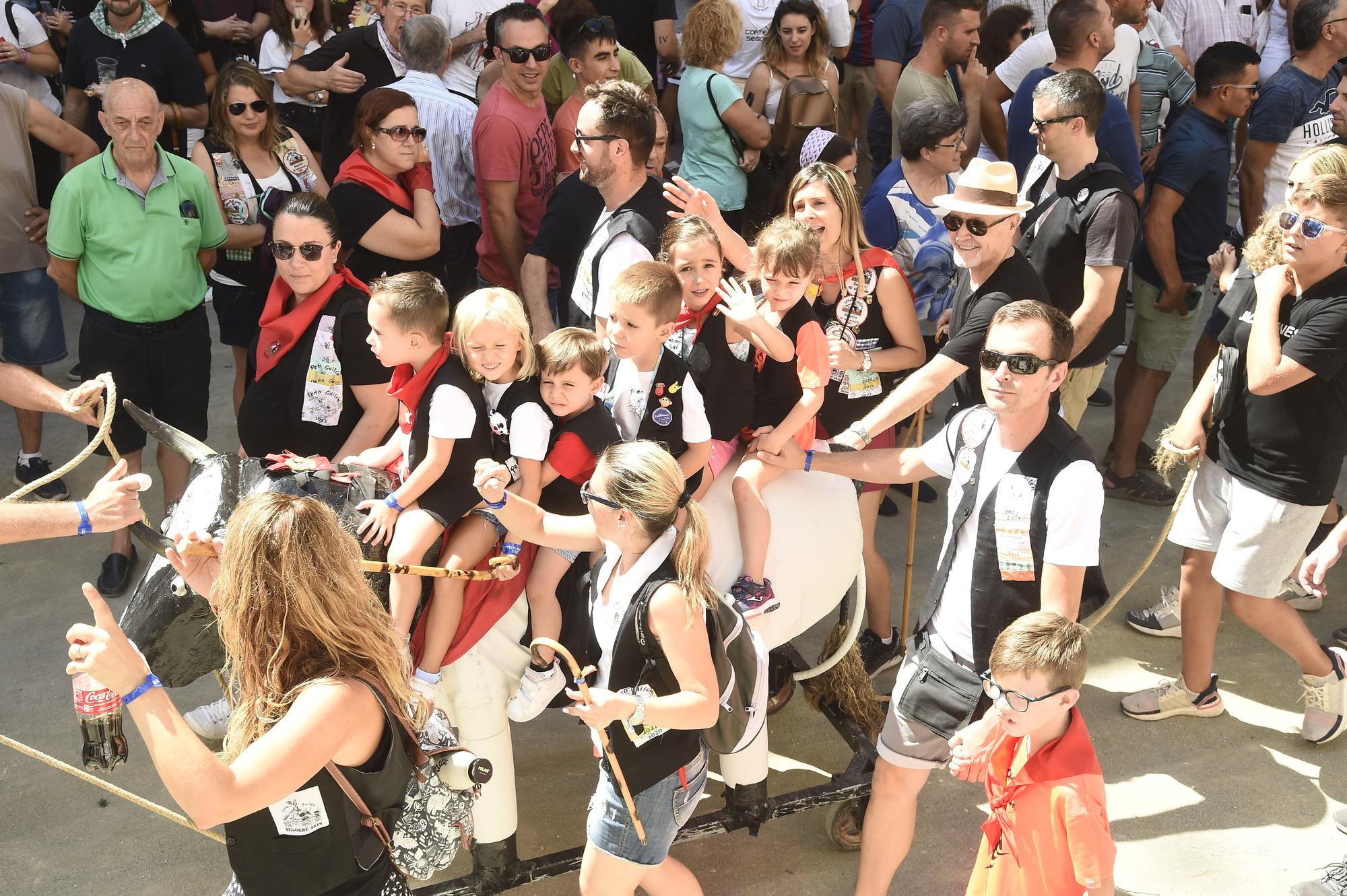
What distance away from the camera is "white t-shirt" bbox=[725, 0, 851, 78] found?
286 inches

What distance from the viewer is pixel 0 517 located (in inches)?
124

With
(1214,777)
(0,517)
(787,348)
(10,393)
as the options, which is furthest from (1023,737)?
(10,393)

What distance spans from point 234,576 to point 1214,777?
138 inches

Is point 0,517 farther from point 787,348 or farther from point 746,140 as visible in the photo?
point 746,140

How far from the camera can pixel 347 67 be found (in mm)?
6188

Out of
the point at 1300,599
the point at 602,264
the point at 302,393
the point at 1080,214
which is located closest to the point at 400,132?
the point at 602,264

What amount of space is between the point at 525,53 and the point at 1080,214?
246 cm

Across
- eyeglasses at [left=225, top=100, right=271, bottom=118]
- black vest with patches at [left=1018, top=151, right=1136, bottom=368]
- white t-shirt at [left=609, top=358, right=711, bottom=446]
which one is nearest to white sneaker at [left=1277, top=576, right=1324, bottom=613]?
black vest with patches at [left=1018, top=151, right=1136, bottom=368]

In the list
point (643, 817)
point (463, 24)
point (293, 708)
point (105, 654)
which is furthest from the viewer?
point (463, 24)

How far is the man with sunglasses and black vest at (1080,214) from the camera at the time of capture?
4754mm

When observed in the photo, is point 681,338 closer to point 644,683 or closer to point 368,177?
point 644,683

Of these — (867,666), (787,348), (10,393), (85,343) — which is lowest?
(867,666)

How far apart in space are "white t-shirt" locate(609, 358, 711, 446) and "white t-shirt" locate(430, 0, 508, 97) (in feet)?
10.4

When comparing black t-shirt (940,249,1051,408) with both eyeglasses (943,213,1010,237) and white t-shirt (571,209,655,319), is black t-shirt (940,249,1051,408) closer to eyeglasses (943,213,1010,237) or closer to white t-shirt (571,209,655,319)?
eyeglasses (943,213,1010,237)
